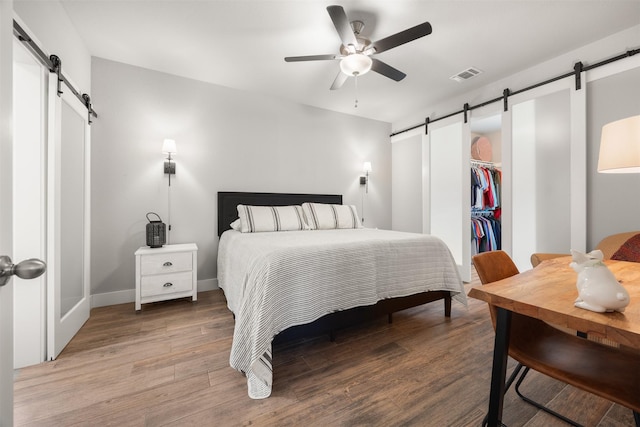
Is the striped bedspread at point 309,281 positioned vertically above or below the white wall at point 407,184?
below

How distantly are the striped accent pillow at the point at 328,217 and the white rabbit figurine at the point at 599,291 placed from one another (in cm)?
265

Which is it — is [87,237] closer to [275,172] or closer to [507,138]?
[275,172]

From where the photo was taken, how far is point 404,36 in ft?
6.33

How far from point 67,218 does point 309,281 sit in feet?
6.41

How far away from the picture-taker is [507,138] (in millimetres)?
3053

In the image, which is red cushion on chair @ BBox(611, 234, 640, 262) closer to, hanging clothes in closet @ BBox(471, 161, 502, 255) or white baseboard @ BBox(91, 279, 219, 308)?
hanging clothes in closet @ BBox(471, 161, 502, 255)

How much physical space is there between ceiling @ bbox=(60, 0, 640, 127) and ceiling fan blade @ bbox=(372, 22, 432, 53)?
0.87ft

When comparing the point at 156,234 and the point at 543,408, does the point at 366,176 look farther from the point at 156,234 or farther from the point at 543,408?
the point at 543,408

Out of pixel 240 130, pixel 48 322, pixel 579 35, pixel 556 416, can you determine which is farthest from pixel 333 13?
pixel 48 322

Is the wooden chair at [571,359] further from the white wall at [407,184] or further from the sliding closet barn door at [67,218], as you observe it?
the white wall at [407,184]

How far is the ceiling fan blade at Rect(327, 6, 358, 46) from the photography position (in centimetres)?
172

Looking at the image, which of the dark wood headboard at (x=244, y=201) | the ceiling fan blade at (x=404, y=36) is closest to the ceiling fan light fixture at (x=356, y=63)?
the ceiling fan blade at (x=404, y=36)

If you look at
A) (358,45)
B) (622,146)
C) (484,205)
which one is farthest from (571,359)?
(484,205)

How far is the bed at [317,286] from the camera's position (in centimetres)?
150
